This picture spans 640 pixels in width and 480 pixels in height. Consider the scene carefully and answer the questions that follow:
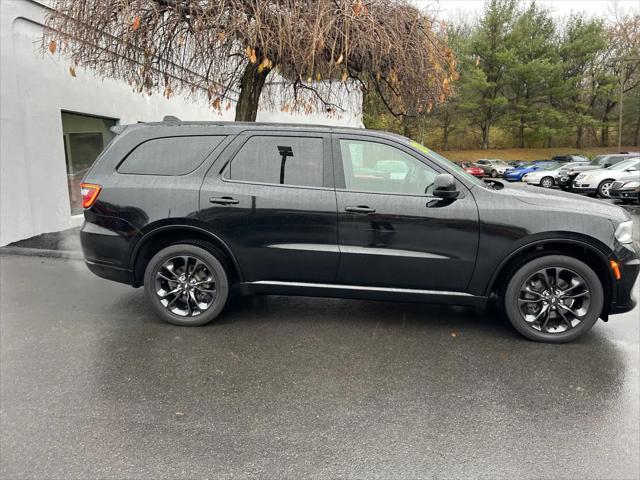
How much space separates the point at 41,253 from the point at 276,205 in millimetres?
5030

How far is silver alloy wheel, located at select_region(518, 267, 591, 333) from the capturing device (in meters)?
3.71

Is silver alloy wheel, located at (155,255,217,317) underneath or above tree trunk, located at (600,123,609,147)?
underneath

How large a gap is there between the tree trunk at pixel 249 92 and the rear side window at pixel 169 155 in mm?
3812

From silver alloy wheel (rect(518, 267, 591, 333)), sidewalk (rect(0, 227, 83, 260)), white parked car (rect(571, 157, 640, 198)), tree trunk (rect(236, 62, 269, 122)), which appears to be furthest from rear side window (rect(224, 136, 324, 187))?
white parked car (rect(571, 157, 640, 198))

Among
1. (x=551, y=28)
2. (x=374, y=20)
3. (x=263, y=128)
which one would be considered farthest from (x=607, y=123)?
(x=263, y=128)

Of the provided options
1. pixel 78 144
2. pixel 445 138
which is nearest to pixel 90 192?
pixel 78 144

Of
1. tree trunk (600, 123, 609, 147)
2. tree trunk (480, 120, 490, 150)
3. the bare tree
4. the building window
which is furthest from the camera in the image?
tree trunk (600, 123, 609, 147)

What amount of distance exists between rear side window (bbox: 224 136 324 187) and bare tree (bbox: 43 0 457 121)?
2114 mm

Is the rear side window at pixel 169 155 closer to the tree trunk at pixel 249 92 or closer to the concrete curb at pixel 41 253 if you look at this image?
the concrete curb at pixel 41 253

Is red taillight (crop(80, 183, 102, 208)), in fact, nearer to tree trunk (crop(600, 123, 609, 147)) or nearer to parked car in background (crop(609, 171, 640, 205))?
parked car in background (crop(609, 171, 640, 205))

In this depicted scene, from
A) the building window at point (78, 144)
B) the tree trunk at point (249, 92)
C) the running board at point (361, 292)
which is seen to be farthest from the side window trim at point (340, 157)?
the building window at point (78, 144)

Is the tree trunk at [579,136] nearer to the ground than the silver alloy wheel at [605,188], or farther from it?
farther from it

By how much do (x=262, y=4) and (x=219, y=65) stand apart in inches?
56.9

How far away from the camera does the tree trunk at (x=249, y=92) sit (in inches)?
300
